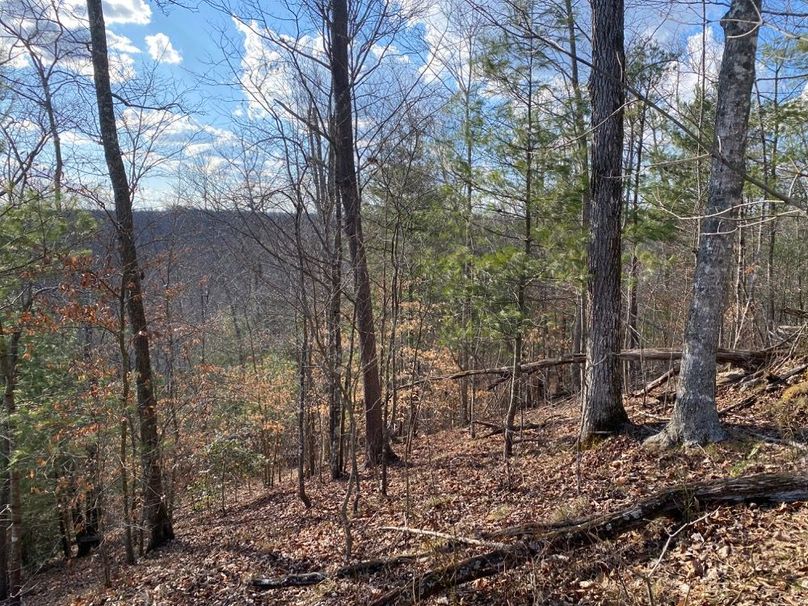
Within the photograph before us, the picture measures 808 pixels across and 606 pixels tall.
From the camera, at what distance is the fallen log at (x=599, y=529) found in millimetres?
3494

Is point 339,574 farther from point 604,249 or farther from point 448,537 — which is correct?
point 604,249

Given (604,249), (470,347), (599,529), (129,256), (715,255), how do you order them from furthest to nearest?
(470,347), (129,256), (604,249), (715,255), (599,529)

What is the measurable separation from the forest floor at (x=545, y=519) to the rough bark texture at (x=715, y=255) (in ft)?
0.87

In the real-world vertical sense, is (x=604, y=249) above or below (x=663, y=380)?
above

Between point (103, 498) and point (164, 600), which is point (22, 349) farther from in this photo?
point (164, 600)

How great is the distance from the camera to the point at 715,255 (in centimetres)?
453

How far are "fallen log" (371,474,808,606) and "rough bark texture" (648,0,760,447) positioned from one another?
1.20m

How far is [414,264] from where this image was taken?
956cm

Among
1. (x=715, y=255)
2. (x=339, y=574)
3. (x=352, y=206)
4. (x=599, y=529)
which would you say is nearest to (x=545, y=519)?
(x=599, y=529)

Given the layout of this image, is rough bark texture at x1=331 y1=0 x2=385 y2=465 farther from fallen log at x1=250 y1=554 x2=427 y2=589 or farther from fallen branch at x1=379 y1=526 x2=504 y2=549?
fallen log at x1=250 y1=554 x2=427 y2=589

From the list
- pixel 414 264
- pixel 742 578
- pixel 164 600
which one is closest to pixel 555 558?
pixel 742 578

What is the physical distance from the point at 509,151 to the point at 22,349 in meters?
8.84

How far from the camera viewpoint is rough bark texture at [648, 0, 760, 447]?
4.28m

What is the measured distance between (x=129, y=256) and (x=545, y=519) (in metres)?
6.38
